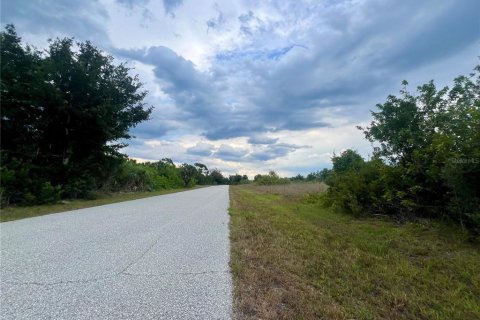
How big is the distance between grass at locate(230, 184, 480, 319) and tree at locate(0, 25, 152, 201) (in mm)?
12576

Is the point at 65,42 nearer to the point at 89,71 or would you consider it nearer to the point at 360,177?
the point at 89,71

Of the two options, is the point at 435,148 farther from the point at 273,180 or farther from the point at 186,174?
the point at 273,180

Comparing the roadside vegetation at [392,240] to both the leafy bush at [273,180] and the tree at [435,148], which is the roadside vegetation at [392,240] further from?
the leafy bush at [273,180]

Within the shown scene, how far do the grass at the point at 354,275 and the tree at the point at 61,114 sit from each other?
12.6 metres

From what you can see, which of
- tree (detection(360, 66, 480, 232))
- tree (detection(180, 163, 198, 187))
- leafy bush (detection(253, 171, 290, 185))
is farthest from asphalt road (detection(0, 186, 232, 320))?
leafy bush (detection(253, 171, 290, 185))

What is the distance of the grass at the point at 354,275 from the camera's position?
9.93 ft

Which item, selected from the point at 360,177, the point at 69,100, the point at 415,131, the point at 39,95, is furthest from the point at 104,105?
the point at 415,131

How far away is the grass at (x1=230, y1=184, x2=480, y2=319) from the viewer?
303cm

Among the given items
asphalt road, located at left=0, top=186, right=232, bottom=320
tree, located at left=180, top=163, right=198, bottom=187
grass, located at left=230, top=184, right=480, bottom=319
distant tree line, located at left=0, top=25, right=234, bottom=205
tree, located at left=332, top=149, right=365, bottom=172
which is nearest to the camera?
asphalt road, located at left=0, top=186, right=232, bottom=320

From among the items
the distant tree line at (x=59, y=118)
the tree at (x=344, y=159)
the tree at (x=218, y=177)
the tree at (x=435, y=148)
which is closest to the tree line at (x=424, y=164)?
the tree at (x=435, y=148)

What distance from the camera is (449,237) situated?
21.8 ft

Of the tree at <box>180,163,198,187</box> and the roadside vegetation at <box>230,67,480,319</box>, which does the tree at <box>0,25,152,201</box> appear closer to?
the roadside vegetation at <box>230,67,480,319</box>

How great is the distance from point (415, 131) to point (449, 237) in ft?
14.3

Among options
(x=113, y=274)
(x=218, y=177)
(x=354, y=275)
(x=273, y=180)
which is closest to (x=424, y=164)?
(x=354, y=275)
